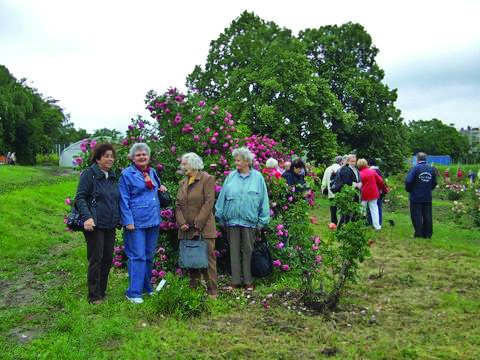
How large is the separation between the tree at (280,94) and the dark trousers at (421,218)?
1532 centimetres

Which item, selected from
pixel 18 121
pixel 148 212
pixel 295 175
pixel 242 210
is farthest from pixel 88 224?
pixel 18 121

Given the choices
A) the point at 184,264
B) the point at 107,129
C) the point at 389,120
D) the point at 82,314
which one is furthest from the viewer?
the point at 389,120

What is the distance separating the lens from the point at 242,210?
674cm

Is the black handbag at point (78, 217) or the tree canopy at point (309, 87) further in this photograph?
the tree canopy at point (309, 87)

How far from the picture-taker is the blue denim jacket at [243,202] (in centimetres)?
675

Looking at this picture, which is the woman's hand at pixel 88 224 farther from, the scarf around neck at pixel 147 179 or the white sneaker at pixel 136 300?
the white sneaker at pixel 136 300

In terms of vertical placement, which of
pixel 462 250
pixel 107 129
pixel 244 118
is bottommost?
pixel 462 250

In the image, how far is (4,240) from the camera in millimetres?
11000

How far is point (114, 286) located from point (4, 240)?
4957 millimetres

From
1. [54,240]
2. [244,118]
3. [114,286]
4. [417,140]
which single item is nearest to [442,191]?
[244,118]

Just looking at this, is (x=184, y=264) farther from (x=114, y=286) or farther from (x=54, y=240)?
(x=54, y=240)

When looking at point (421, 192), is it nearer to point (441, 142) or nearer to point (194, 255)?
point (194, 255)

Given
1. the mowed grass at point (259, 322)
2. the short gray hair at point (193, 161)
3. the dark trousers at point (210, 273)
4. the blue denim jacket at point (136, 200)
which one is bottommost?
the mowed grass at point (259, 322)

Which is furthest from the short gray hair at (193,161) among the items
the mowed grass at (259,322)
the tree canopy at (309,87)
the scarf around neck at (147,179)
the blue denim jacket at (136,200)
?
the tree canopy at (309,87)
